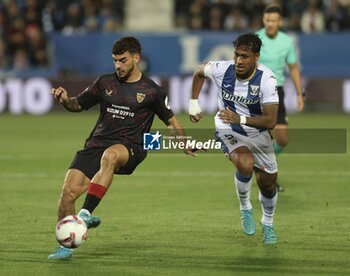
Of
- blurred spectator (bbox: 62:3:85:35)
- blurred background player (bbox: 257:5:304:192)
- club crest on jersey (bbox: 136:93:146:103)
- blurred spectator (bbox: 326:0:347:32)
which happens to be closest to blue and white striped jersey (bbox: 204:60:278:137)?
club crest on jersey (bbox: 136:93:146:103)

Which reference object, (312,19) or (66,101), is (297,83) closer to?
(66,101)

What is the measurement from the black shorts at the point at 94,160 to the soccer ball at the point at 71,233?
2.30 ft

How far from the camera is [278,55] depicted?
12664mm

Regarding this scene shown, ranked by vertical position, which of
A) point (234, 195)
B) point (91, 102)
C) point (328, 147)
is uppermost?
point (91, 102)

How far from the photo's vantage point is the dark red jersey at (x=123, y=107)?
28.7 ft

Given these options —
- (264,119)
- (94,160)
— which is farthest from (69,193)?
(264,119)

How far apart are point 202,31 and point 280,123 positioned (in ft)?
43.2

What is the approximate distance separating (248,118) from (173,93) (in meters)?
15.5

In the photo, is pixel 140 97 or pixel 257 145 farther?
pixel 257 145

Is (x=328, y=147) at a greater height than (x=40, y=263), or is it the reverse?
(x=40, y=263)

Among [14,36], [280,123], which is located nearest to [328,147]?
[280,123]

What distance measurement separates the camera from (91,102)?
29.3ft

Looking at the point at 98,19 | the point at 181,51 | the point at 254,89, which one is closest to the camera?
the point at 254,89

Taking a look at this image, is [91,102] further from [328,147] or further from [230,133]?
[328,147]
